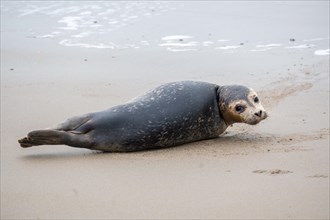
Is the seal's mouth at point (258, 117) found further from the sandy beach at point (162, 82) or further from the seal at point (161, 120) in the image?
the sandy beach at point (162, 82)

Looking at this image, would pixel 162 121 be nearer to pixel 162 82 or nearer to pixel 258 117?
pixel 258 117

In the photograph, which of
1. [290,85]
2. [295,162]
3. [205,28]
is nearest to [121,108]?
[295,162]

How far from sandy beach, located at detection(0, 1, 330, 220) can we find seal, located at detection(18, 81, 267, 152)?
0.38 ft

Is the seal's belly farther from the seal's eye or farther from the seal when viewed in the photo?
the seal's eye

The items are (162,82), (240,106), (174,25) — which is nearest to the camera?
(240,106)

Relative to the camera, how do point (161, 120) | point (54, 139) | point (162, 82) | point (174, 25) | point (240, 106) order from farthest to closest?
point (174, 25), point (162, 82), point (240, 106), point (161, 120), point (54, 139)

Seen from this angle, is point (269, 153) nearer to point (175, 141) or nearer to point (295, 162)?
point (295, 162)

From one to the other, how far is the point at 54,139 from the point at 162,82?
256cm

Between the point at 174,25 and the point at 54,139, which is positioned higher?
the point at 54,139

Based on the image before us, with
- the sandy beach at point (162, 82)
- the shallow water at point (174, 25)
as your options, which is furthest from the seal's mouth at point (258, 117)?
the shallow water at point (174, 25)

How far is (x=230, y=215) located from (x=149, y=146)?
1568 mm

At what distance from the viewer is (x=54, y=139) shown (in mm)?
4773

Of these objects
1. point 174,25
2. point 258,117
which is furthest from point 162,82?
point 174,25

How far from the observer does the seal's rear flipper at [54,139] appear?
4.71 metres
